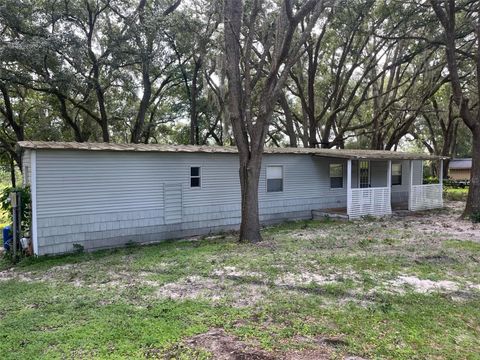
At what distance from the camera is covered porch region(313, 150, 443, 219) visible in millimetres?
12805

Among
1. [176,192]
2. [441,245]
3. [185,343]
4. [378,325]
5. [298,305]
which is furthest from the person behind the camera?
[176,192]

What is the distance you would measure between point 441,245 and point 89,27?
1400cm

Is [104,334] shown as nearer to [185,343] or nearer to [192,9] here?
[185,343]

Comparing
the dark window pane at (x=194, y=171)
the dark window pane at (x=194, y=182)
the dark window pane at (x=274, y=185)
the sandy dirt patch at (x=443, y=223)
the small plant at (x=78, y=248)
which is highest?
the dark window pane at (x=194, y=171)

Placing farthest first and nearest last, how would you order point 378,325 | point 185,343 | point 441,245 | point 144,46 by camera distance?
point 144,46 < point 441,245 < point 378,325 < point 185,343

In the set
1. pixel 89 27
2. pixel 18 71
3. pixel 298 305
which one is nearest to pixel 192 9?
pixel 89 27

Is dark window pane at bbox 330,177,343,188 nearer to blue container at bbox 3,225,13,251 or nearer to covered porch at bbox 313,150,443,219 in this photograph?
covered porch at bbox 313,150,443,219

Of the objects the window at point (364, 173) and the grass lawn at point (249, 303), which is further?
the window at point (364, 173)

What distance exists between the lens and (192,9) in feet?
49.3

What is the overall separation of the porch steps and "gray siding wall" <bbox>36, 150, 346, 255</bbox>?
1.13 metres

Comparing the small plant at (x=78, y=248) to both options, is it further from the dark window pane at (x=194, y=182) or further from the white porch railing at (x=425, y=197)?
the white porch railing at (x=425, y=197)

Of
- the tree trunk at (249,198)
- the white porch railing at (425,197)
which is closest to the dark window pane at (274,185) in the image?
the tree trunk at (249,198)

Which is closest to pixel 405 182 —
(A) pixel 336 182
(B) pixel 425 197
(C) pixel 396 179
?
(C) pixel 396 179

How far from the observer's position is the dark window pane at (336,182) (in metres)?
14.2
